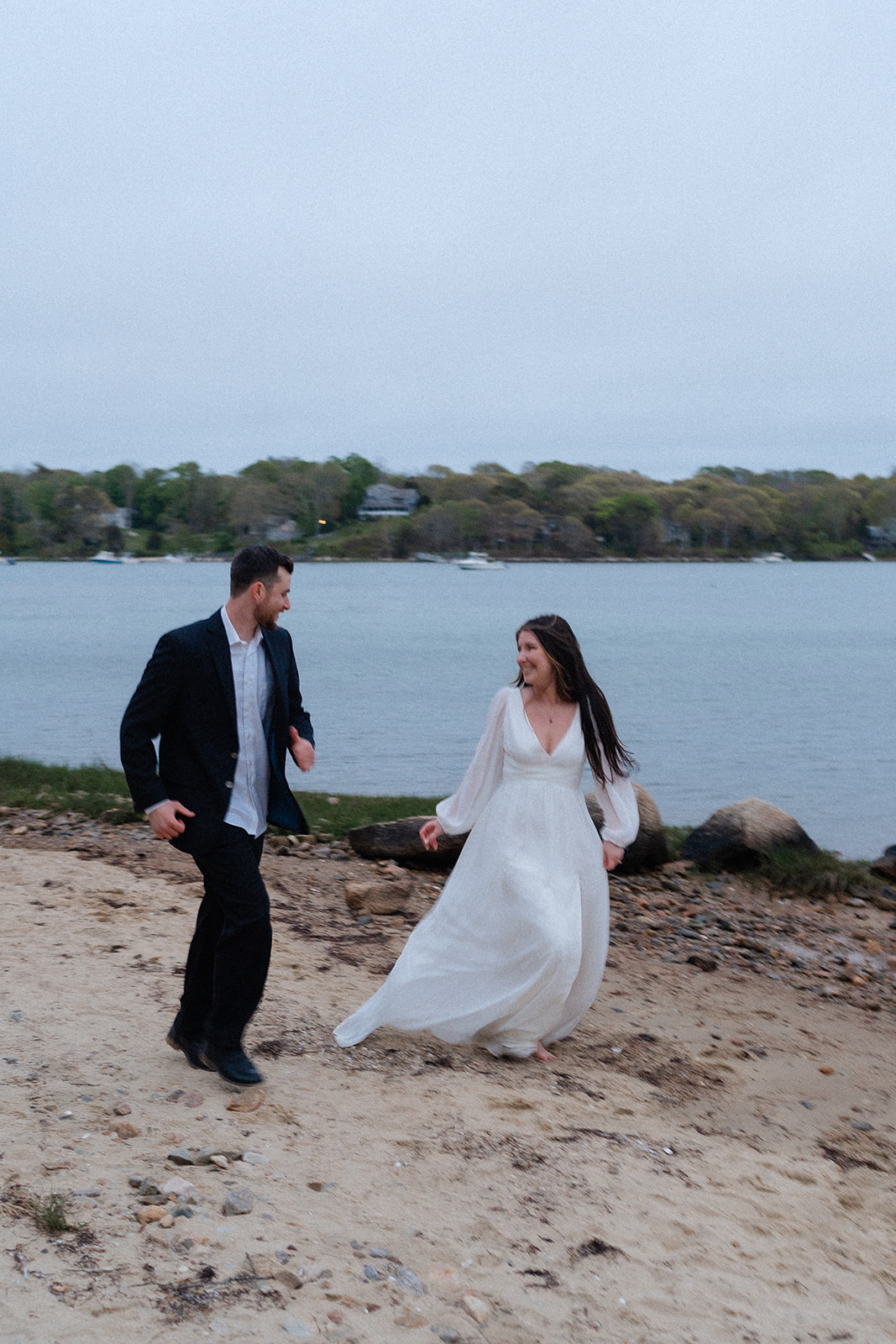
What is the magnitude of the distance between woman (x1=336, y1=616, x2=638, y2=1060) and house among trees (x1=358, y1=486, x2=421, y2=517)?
13832 cm

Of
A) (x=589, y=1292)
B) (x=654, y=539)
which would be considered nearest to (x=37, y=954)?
(x=589, y=1292)

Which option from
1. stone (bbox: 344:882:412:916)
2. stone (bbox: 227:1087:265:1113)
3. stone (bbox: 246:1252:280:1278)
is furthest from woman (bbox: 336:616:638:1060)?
stone (bbox: 344:882:412:916)

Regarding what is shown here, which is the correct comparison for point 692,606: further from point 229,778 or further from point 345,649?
point 229,778

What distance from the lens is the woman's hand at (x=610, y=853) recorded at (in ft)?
19.8

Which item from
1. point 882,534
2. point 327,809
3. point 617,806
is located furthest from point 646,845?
point 882,534

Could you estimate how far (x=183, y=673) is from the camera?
16.3 ft

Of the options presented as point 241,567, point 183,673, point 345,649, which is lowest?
point 345,649

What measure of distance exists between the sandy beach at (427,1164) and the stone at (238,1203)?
0.01 meters

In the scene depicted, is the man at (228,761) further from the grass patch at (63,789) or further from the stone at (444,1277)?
the grass patch at (63,789)

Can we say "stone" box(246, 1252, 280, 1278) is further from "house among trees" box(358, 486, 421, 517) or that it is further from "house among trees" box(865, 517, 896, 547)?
"house among trees" box(865, 517, 896, 547)

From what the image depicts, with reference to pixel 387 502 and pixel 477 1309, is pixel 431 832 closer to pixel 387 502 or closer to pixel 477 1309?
pixel 477 1309

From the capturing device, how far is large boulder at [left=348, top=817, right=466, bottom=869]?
1001cm

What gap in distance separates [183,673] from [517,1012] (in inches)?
90.4

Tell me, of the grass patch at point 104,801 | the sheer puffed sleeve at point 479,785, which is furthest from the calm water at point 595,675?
the sheer puffed sleeve at point 479,785
